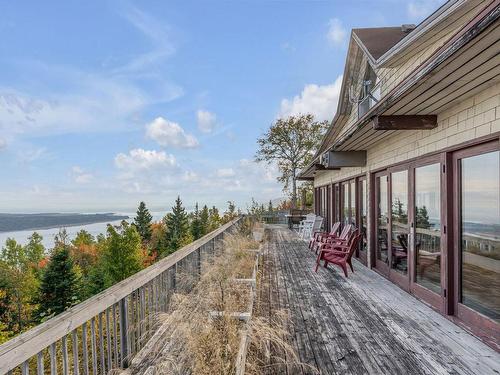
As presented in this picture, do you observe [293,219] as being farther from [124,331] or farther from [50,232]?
[50,232]

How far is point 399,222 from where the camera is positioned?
17.7 ft

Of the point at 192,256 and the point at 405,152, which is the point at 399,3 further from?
the point at 192,256

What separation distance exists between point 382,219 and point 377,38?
4430 millimetres

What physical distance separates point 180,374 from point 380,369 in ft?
5.48

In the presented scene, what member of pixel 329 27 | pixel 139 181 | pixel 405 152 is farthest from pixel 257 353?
pixel 139 181

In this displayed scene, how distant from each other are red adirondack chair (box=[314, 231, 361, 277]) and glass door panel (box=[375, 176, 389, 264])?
419mm

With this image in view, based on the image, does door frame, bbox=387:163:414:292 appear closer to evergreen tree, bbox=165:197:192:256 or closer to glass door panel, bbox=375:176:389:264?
glass door panel, bbox=375:176:389:264

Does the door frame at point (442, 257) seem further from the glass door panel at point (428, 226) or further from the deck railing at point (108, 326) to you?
the deck railing at point (108, 326)

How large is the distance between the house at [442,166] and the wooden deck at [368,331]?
264 millimetres

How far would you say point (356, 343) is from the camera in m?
3.25

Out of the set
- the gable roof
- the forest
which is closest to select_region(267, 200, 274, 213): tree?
the forest

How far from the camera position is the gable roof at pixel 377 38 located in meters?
7.29

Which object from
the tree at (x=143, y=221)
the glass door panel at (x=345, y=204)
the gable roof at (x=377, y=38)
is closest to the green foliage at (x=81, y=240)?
the tree at (x=143, y=221)

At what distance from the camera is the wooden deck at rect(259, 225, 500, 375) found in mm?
2830
